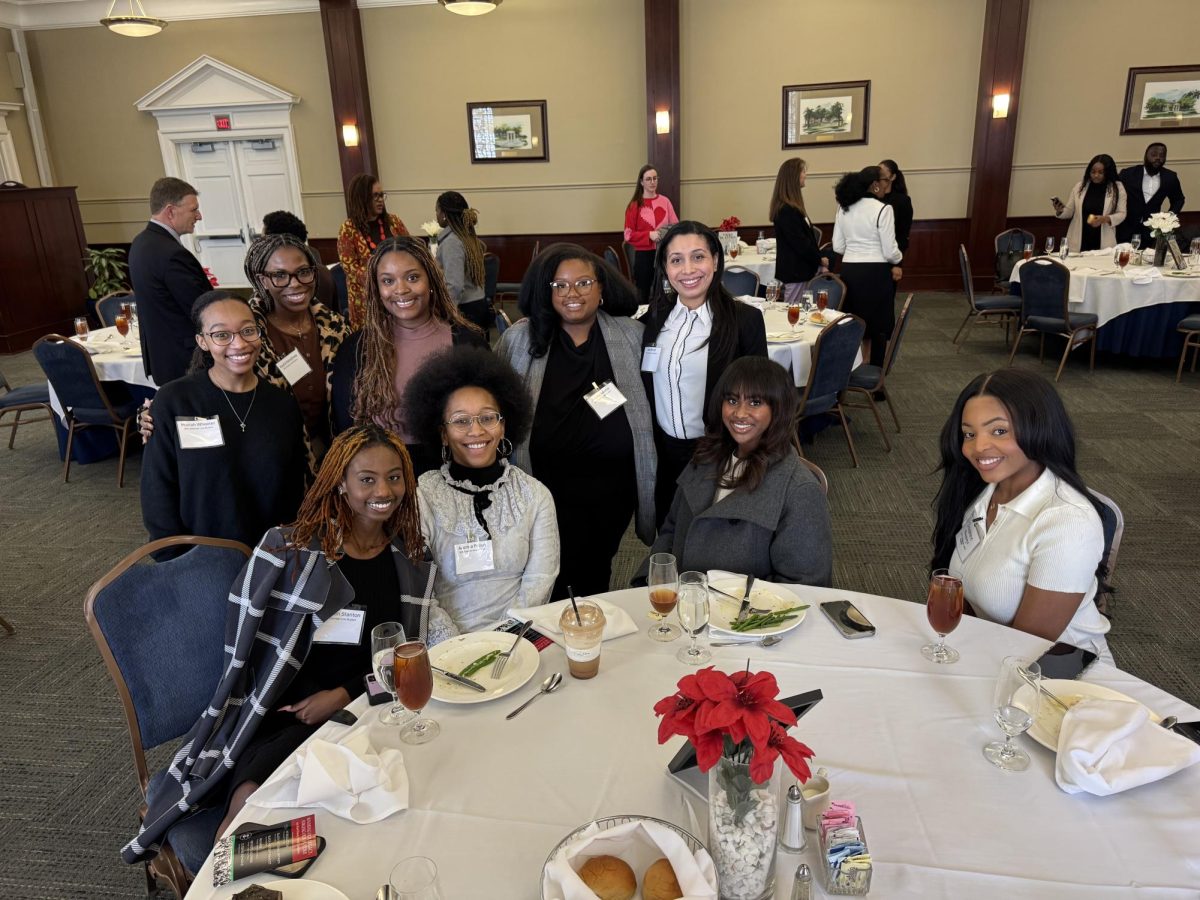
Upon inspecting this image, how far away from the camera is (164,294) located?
12.8 ft

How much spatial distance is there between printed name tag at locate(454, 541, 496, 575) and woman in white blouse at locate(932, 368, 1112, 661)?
3.98 feet

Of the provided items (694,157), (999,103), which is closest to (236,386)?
(694,157)

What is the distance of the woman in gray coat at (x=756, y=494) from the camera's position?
2.13 m

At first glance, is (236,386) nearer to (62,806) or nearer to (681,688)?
(62,806)

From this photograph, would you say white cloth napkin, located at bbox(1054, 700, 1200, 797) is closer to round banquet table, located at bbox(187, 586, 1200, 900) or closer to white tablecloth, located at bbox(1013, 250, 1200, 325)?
round banquet table, located at bbox(187, 586, 1200, 900)

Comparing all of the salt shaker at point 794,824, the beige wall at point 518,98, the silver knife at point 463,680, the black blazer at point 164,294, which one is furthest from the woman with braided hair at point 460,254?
the salt shaker at point 794,824

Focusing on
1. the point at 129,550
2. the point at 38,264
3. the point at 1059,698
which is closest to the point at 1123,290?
the point at 1059,698

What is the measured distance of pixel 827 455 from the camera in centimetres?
506

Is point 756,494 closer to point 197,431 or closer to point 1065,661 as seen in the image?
point 1065,661

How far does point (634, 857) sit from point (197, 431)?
5.87 ft

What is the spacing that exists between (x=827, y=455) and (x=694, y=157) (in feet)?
19.8

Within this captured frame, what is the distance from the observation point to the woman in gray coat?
2.13 m

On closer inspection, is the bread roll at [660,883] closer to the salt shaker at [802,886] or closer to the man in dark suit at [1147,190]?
the salt shaker at [802,886]

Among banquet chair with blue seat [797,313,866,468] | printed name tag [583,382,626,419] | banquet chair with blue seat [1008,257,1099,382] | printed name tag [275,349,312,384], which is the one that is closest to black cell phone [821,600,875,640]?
printed name tag [583,382,626,419]
